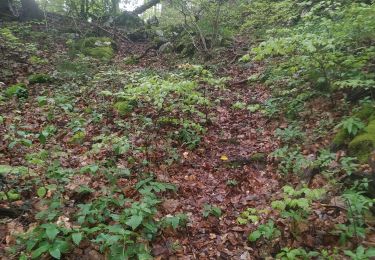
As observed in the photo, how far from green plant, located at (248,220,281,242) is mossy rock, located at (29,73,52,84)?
26.6ft

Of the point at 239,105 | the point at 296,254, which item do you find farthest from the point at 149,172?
the point at 239,105

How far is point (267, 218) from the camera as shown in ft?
14.9

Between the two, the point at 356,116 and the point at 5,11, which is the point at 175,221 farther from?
the point at 5,11

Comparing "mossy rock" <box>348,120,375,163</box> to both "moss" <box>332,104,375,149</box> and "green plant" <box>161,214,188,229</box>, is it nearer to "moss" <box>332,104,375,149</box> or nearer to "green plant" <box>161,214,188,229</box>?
"moss" <box>332,104,375,149</box>

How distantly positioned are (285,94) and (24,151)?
589 cm

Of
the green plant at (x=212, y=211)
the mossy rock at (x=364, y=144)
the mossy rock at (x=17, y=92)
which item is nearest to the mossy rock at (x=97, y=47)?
the mossy rock at (x=17, y=92)

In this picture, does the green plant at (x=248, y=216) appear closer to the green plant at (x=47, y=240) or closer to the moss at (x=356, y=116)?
the moss at (x=356, y=116)

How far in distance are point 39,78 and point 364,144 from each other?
8.76 m

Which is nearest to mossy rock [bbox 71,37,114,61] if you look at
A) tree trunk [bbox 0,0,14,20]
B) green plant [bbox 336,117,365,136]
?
tree trunk [bbox 0,0,14,20]

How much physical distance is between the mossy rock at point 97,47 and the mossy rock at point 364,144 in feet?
33.8

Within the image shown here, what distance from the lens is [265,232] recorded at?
13.6ft

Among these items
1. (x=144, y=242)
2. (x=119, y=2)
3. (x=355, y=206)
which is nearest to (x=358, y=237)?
(x=355, y=206)

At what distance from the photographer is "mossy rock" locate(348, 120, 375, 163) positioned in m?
4.78

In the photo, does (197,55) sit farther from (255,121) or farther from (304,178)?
(304,178)
